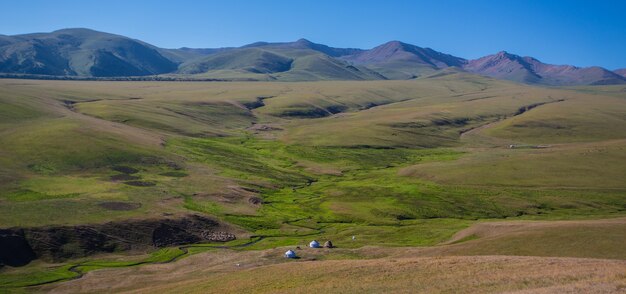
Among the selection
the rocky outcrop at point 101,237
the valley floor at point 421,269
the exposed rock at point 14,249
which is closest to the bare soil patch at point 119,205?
the rocky outcrop at point 101,237

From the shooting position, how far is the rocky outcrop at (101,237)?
8031 cm

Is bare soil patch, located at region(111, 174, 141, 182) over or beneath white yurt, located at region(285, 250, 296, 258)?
over

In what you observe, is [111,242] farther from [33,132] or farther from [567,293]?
[33,132]

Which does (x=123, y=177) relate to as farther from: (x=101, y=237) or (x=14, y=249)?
(x=14, y=249)

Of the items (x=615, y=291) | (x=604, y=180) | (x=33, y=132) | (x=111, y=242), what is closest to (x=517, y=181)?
(x=604, y=180)

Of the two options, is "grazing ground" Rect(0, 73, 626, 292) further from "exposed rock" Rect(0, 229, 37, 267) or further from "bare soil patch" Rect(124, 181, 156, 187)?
"exposed rock" Rect(0, 229, 37, 267)

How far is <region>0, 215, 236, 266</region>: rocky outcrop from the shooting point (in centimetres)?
8031

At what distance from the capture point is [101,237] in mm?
87625

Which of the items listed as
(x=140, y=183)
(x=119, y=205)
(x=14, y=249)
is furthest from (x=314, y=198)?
(x=14, y=249)

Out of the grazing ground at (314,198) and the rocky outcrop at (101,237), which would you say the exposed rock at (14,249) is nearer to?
the rocky outcrop at (101,237)

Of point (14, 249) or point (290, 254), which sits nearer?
point (290, 254)

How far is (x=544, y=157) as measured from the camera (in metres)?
169

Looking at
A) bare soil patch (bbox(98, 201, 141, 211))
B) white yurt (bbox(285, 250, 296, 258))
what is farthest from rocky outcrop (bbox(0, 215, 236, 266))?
white yurt (bbox(285, 250, 296, 258))

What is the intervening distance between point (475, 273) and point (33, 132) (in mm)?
138808
